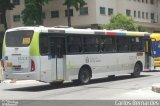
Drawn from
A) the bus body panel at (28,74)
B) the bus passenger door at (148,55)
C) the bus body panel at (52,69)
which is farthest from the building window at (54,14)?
the bus body panel at (28,74)

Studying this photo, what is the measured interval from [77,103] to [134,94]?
3.45m

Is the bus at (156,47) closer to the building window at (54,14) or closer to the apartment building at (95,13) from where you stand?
the apartment building at (95,13)

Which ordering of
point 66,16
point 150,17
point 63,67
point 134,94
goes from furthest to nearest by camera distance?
point 150,17
point 66,16
point 63,67
point 134,94

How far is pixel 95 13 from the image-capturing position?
225 feet

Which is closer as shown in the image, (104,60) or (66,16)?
(104,60)

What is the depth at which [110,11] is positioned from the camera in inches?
2847

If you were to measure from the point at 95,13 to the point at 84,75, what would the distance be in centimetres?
4506

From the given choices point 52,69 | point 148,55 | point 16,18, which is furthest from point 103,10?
point 52,69

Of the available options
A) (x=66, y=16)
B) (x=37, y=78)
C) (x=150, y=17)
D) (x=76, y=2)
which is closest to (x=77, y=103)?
(x=37, y=78)

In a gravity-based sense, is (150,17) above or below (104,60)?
above

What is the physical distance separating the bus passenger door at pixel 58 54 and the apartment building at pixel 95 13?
46403mm

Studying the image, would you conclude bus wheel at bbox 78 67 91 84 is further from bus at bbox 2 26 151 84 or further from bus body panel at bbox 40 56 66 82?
bus body panel at bbox 40 56 66 82

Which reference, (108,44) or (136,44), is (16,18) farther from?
(108,44)

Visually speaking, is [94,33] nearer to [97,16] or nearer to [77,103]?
[77,103]
